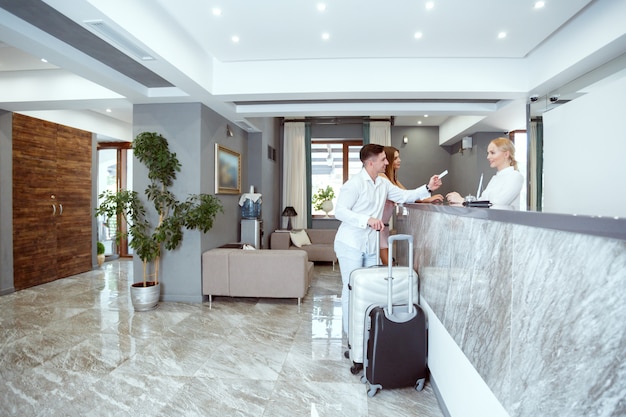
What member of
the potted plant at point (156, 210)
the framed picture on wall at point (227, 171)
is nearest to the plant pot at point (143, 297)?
the potted plant at point (156, 210)

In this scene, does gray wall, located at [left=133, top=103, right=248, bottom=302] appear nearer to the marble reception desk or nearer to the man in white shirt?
the man in white shirt

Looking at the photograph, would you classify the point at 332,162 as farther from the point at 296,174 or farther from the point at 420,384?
the point at 420,384

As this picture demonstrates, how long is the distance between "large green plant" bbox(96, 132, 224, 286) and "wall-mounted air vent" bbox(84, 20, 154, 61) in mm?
1321

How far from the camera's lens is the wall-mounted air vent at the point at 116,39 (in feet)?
9.08

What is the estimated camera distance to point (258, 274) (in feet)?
15.4

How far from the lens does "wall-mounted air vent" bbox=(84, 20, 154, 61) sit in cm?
277

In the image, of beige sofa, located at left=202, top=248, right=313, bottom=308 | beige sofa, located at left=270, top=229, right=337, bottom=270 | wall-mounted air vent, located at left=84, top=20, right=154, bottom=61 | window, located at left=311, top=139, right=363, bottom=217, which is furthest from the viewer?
window, located at left=311, top=139, right=363, bottom=217

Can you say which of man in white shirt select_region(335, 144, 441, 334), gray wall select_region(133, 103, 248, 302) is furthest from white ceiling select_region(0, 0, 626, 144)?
man in white shirt select_region(335, 144, 441, 334)

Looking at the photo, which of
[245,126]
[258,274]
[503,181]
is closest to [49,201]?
[245,126]

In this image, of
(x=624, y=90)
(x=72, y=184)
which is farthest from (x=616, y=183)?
(x=72, y=184)

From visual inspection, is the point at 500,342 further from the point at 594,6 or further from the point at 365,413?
the point at 594,6

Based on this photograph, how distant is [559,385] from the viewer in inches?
37.8

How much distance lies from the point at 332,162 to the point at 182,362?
6.30 meters

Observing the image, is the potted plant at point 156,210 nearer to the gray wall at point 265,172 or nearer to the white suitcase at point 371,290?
the gray wall at point 265,172
